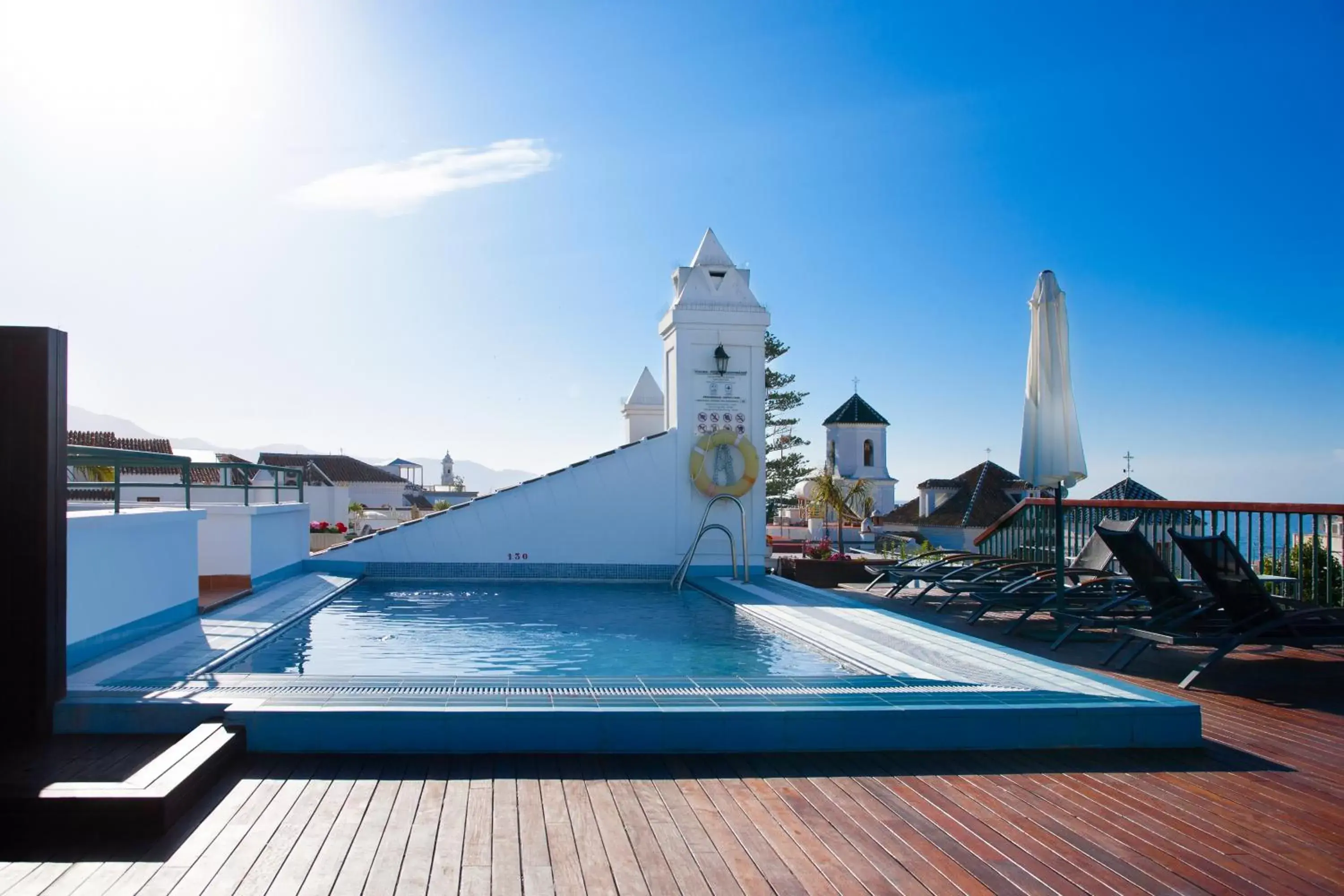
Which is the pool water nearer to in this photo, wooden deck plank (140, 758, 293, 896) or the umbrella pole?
the umbrella pole

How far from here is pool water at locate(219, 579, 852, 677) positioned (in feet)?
20.0

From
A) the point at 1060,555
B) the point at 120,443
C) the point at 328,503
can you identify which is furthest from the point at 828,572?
the point at 120,443

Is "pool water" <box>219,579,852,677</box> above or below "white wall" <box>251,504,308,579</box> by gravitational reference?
below

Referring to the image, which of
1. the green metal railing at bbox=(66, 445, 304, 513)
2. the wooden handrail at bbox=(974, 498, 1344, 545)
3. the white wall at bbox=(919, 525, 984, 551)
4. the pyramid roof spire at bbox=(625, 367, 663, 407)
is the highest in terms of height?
the pyramid roof spire at bbox=(625, 367, 663, 407)

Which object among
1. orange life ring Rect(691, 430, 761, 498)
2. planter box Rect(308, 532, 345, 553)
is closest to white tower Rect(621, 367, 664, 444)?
orange life ring Rect(691, 430, 761, 498)

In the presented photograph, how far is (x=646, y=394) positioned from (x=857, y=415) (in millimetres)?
34619

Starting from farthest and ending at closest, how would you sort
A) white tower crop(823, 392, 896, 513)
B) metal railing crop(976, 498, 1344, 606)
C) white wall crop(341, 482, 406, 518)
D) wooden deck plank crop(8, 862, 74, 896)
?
white wall crop(341, 482, 406, 518) < white tower crop(823, 392, 896, 513) < metal railing crop(976, 498, 1344, 606) < wooden deck plank crop(8, 862, 74, 896)

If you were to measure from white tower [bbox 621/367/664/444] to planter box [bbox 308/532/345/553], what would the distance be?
605cm

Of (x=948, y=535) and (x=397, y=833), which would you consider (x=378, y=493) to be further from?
(x=397, y=833)

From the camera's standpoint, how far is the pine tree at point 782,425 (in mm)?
29562

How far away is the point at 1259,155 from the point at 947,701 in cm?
1478

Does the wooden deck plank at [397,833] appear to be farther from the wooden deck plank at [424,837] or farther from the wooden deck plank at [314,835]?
the wooden deck plank at [314,835]

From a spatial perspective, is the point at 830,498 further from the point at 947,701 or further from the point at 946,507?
the point at 946,507

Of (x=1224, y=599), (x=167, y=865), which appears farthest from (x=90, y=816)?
(x=1224, y=599)
